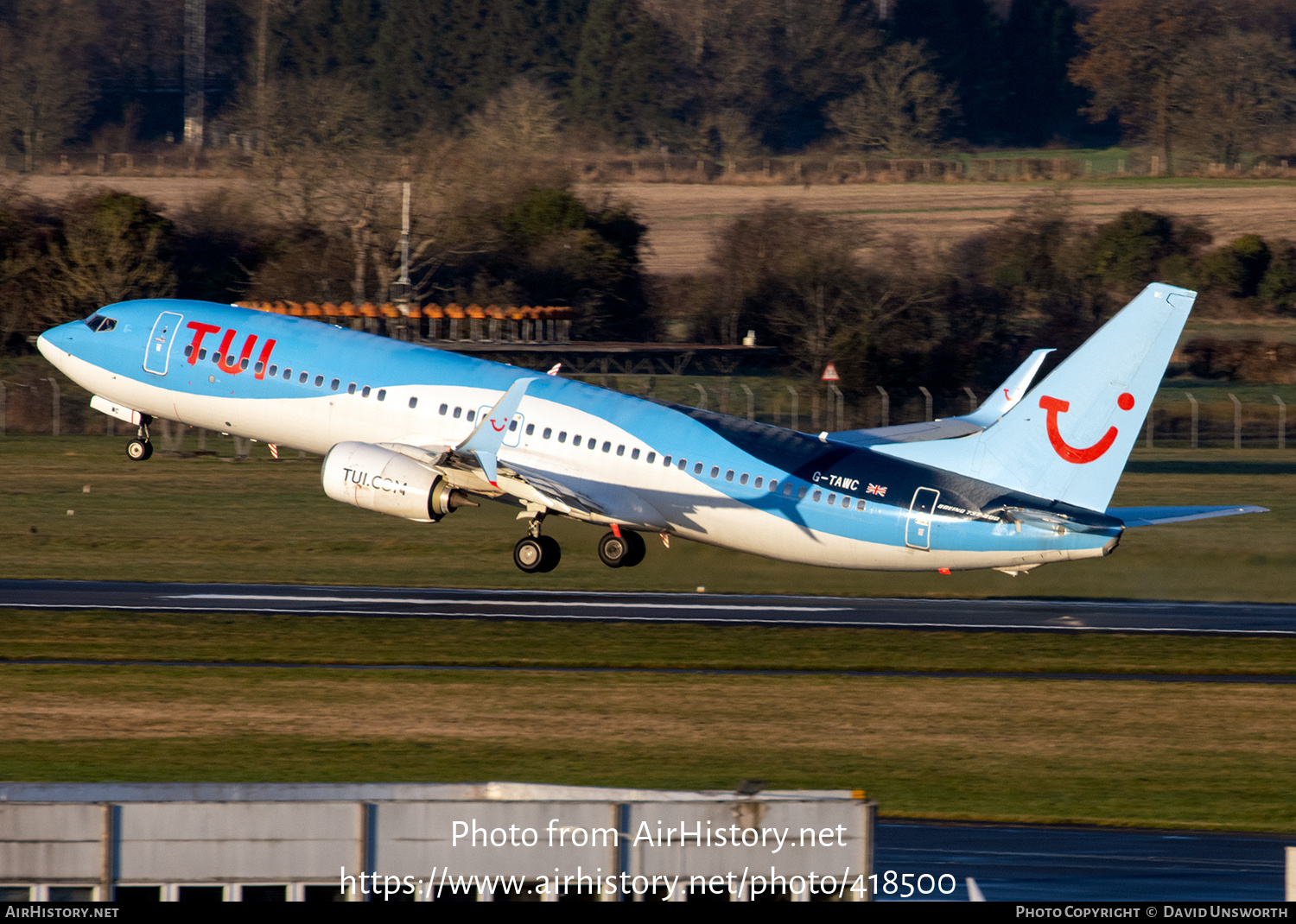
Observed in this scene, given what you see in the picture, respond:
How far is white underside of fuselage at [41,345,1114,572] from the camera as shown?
124ft

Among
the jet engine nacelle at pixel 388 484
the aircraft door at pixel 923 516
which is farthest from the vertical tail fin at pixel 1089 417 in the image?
the jet engine nacelle at pixel 388 484

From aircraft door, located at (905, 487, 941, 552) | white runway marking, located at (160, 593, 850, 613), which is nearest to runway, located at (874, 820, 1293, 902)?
aircraft door, located at (905, 487, 941, 552)

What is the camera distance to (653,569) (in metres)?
43.5

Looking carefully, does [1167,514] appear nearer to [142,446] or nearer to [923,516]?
[923,516]

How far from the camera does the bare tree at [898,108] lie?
529ft

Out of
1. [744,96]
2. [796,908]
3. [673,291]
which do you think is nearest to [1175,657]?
[796,908]

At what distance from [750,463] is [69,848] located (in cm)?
2657

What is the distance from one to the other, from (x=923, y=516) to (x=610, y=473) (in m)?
7.65

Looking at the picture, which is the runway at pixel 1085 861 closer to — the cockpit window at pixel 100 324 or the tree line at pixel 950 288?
the cockpit window at pixel 100 324

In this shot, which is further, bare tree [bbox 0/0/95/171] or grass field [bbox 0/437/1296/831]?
bare tree [bbox 0/0/95/171]

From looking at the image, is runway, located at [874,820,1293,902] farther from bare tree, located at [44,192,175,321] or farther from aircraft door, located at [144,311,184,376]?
bare tree, located at [44,192,175,321]

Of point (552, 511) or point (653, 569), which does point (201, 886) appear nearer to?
point (552, 511)

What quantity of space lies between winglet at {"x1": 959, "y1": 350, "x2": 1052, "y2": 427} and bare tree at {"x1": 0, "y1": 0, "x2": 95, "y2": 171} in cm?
10376

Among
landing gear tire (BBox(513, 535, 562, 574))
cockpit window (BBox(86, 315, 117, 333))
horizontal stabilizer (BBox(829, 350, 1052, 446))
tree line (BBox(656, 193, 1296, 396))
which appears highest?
tree line (BBox(656, 193, 1296, 396))
